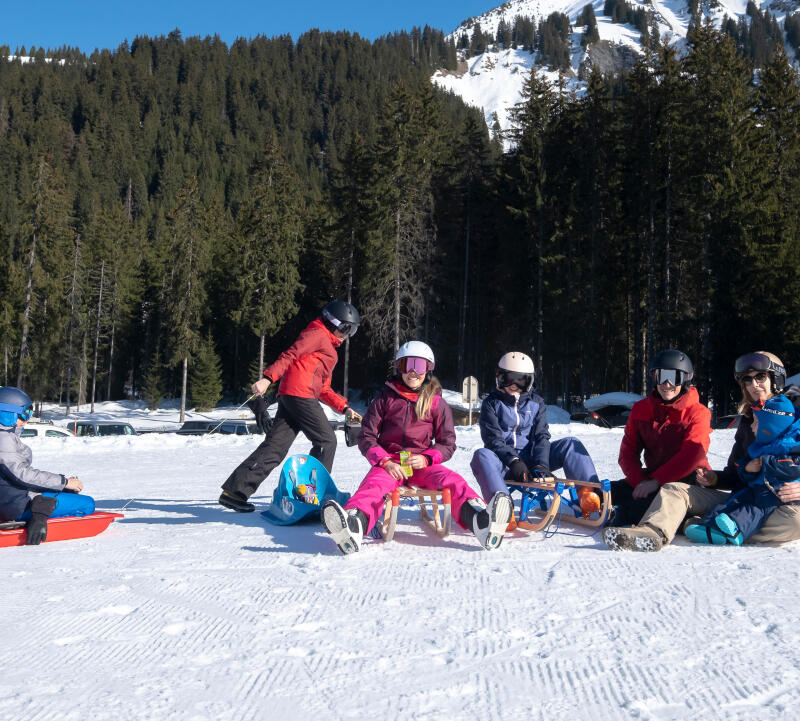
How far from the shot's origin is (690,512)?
5.14 meters

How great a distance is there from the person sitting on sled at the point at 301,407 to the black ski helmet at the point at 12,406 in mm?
1772

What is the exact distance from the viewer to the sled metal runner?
5176 mm

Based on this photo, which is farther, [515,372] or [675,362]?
[515,372]

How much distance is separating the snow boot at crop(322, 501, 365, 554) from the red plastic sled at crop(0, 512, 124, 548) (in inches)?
86.4

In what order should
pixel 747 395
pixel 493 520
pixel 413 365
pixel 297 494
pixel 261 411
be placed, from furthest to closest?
1. pixel 261 411
2. pixel 297 494
3. pixel 413 365
4. pixel 747 395
5. pixel 493 520

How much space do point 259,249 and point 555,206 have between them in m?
15.7

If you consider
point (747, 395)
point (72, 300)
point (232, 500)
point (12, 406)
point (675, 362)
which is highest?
point (72, 300)

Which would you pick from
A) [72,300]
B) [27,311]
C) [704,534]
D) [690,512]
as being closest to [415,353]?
[690,512]

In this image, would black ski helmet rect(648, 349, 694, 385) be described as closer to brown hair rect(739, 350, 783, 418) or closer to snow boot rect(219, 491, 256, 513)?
brown hair rect(739, 350, 783, 418)

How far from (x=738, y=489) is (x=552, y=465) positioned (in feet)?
→ 4.72

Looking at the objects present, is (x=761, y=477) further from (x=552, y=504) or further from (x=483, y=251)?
(x=483, y=251)

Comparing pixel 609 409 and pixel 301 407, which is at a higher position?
pixel 301 407

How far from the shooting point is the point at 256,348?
48.3 metres

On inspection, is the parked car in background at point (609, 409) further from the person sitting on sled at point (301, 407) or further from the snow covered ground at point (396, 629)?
the snow covered ground at point (396, 629)
